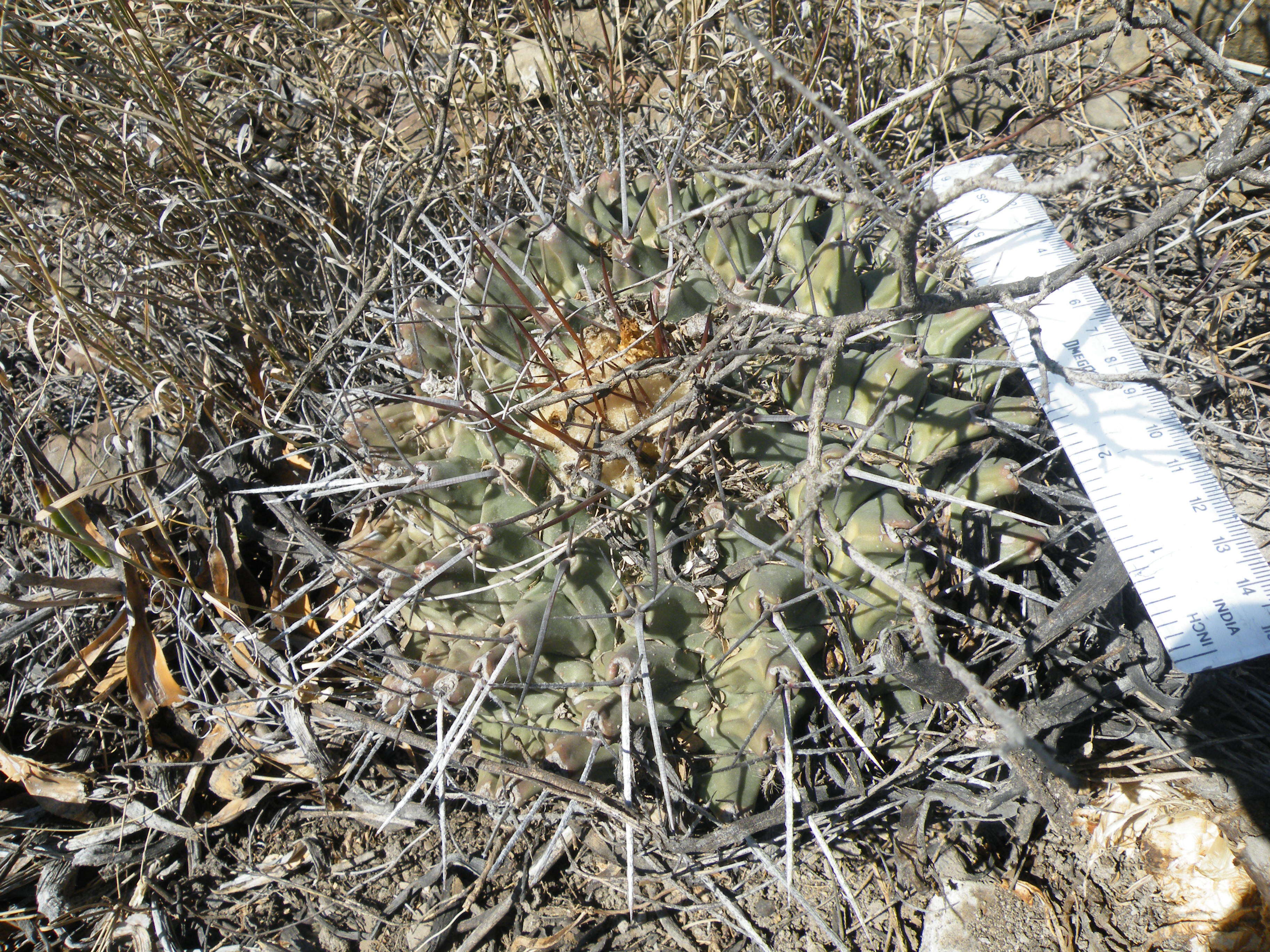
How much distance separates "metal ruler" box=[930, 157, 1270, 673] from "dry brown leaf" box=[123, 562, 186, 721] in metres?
2.36

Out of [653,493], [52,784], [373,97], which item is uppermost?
[373,97]

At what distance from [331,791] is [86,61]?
7.92 ft

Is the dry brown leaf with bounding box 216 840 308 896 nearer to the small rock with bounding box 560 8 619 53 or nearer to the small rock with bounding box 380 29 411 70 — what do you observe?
the small rock with bounding box 380 29 411 70

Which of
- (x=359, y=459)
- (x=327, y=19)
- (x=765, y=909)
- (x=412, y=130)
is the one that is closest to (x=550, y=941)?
(x=765, y=909)

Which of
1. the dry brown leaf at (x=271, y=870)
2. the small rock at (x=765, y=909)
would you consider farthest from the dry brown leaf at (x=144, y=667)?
the small rock at (x=765, y=909)

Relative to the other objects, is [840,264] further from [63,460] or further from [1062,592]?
[63,460]

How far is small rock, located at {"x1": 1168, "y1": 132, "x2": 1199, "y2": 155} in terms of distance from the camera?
97.1 inches

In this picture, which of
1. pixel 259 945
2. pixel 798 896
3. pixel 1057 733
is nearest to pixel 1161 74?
pixel 1057 733

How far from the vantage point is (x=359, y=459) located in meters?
1.92

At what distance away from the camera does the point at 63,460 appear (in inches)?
101

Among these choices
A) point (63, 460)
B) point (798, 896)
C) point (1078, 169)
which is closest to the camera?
point (1078, 169)

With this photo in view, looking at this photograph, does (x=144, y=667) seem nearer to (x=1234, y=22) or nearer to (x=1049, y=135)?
(x=1049, y=135)

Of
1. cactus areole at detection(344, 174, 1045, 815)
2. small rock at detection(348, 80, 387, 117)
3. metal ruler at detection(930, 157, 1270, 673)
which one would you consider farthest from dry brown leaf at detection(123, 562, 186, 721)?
metal ruler at detection(930, 157, 1270, 673)

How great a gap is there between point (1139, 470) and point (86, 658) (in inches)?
115
